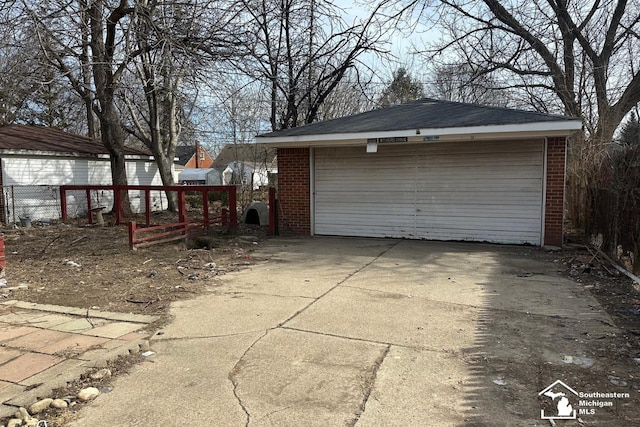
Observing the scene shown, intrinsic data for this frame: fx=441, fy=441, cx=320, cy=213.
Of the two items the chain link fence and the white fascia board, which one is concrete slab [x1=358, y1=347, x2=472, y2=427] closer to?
the chain link fence

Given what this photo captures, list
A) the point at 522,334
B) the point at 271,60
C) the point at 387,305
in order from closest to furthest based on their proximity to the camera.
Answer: the point at 522,334 < the point at 387,305 < the point at 271,60

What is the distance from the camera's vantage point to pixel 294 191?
11.5 metres

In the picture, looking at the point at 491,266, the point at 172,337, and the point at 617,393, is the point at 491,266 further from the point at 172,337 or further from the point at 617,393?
the point at 172,337

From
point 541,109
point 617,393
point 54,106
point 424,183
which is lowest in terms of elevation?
point 617,393

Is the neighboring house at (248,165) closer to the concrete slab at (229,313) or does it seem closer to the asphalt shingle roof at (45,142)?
the asphalt shingle roof at (45,142)

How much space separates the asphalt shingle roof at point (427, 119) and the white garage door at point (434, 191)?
656 mm

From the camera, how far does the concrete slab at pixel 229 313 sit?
4516mm

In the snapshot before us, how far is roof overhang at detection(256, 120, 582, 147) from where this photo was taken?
8359mm

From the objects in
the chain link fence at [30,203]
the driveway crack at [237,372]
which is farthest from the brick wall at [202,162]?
the driveway crack at [237,372]

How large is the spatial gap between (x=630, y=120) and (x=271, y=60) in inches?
851

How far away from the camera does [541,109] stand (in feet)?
62.6

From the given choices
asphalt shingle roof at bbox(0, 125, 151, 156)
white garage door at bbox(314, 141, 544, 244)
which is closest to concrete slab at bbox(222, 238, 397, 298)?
white garage door at bbox(314, 141, 544, 244)

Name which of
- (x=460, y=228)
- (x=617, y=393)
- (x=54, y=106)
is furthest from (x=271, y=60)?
(x=54, y=106)

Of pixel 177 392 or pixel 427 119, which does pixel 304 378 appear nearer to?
pixel 177 392
